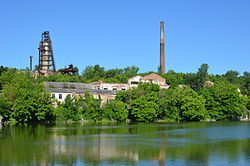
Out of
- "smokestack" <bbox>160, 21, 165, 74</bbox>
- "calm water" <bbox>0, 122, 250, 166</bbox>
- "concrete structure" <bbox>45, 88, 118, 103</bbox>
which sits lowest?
"calm water" <bbox>0, 122, 250, 166</bbox>

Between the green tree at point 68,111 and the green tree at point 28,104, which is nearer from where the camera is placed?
the green tree at point 28,104

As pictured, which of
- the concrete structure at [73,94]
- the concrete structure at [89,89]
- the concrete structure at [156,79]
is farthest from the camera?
the concrete structure at [156,79]

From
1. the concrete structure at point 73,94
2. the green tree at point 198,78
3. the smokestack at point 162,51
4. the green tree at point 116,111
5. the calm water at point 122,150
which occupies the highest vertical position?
the smokestack at point 162,51

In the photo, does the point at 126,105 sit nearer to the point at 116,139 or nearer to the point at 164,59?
the point at 116,139

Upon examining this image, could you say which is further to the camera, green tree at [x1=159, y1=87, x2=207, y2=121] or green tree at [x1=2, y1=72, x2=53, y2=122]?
green tree at [x1=159, y1=87, x2=207, y2=121]

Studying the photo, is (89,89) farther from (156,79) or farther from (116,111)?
(156,79)

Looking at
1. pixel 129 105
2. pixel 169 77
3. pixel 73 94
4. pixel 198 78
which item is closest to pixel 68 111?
pixel 73 94

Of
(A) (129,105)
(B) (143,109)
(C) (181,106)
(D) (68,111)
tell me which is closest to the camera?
(D) (68,111)

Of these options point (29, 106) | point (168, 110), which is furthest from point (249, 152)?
point (168, 110)

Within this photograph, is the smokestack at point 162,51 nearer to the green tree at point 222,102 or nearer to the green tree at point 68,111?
the green tree at point 222,102

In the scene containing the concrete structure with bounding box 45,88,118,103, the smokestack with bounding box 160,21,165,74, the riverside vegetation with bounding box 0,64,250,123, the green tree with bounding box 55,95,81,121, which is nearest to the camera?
the riverside vegetation with bounding box 0,64,250,123

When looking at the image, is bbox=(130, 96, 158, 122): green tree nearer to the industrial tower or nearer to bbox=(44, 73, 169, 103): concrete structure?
bbox=(44, 73, 169, 103): concrete structure

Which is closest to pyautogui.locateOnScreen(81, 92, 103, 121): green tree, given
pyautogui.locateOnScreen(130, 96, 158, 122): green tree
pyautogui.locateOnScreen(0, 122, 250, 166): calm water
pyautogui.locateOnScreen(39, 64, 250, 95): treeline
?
pyautogui.locateOnScreen(130, 96, 158, 122): green tree

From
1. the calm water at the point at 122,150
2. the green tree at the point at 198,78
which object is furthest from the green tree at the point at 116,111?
the calm water at the point at 122,150
